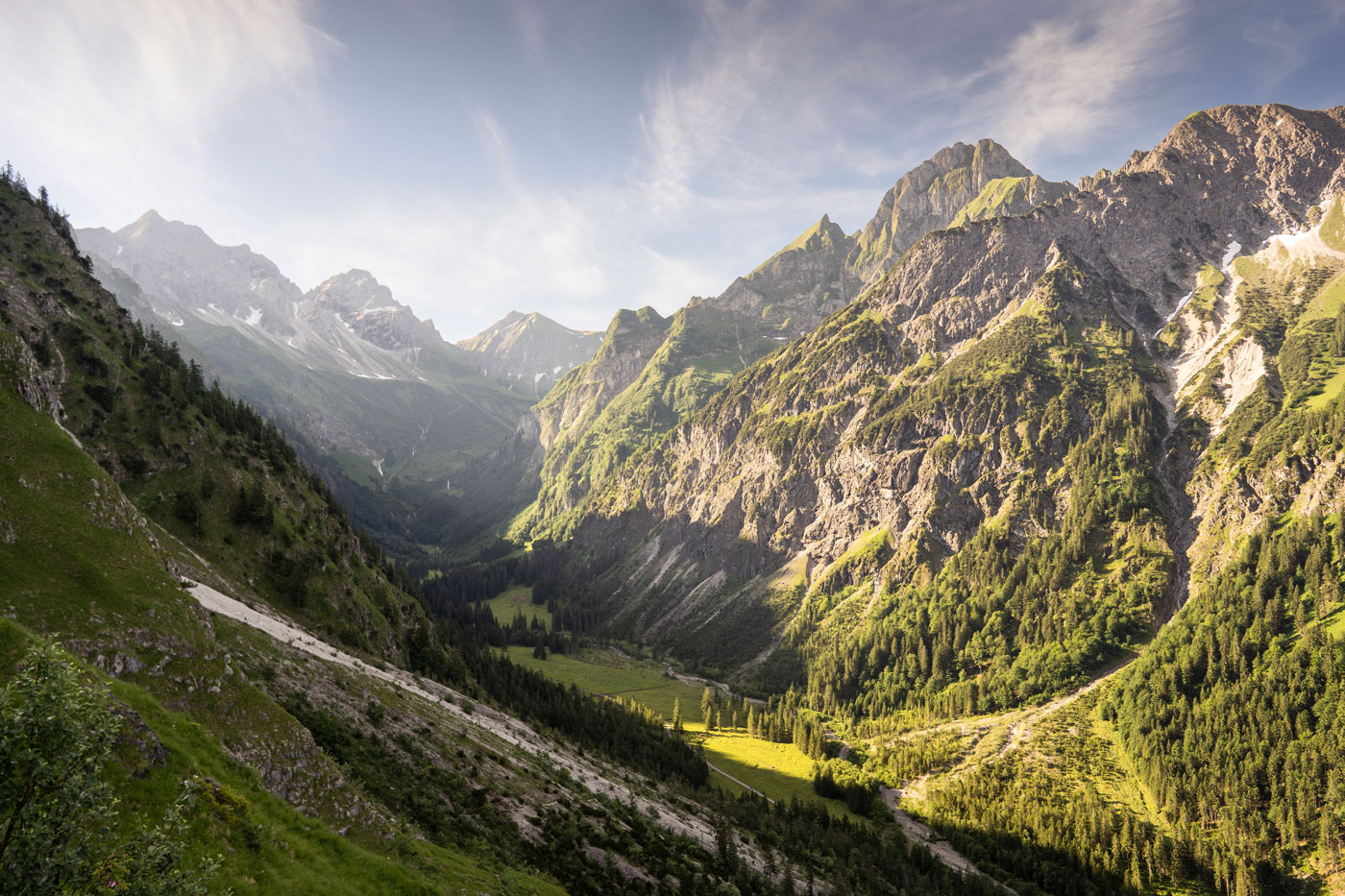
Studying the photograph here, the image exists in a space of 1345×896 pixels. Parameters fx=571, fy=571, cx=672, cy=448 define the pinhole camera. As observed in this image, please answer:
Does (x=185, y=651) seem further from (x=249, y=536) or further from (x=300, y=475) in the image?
(x=300, y=475)

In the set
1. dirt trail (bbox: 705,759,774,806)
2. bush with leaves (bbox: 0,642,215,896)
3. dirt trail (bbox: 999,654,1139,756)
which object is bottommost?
dirt trail (bbox: 705,759,774,806)

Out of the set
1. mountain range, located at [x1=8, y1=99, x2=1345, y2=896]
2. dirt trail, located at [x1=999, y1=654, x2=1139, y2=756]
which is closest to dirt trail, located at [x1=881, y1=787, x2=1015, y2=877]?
mountain range, located at [x1=8, y1=99, x2=1345, y2=896]

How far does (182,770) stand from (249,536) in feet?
232

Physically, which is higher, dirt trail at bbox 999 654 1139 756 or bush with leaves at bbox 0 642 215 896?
bush with leaves at bbox 0 642 215 896

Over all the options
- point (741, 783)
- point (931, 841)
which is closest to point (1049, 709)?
point (931, 841)

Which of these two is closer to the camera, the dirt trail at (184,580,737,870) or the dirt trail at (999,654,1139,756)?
the dirt trail at (184,580,737,870)

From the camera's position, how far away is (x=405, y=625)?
329 ft

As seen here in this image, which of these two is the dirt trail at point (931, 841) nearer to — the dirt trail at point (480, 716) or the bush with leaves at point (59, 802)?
the dirt trail at point (480, 716)

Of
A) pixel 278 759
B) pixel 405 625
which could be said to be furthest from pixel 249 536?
pixel 278 759

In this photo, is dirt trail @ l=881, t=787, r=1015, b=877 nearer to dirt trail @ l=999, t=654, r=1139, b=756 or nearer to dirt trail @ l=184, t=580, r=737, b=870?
dirt trail @ l=999, t=654, r=1139, b=756

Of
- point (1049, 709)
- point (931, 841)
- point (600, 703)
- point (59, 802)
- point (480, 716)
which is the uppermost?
point (59, 802)

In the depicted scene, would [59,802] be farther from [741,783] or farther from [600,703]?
[600,703]

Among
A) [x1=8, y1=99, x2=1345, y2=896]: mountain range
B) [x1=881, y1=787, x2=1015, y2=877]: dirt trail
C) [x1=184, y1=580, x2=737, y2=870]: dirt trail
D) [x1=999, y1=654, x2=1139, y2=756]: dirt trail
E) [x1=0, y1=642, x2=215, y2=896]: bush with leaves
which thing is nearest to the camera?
[x1=0, y1=642, x2=215, y2=896]: bush with leaves

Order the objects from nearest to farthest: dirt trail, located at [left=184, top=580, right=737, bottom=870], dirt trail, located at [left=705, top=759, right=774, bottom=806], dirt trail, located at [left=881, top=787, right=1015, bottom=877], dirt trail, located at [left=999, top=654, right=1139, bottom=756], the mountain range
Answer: the mountain range → dirt trail, located at [left=184, top=580, right=737, bottom=870] → dirt trail, located at [left=881, top=787, right=1015, bottom=877] → dirt trail, located at [left=705, top=759, right=774, bottom=806] → dirt trail, located at [left=999, top=654, right=1139, bottom=756]
